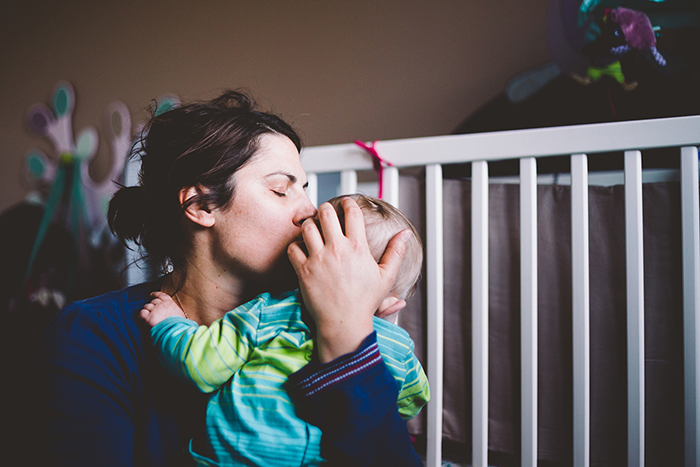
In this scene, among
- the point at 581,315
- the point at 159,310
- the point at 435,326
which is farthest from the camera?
the point at 435,326

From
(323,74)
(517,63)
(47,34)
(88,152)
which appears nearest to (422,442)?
(517,63)

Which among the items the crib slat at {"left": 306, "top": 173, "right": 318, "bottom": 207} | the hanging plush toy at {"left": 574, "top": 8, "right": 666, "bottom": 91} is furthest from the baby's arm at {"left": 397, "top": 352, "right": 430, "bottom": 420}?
the hanging plush toy at {"left": 574, "top": 8, "right": 666, "bottom": 91}

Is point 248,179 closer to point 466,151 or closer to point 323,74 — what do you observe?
point 466,151

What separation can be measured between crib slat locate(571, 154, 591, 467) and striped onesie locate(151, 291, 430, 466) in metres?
0.51

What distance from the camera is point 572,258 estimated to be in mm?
859

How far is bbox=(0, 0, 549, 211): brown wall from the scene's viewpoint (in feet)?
5.14

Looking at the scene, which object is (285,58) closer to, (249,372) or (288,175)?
(288,175)

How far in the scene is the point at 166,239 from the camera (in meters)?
0.92

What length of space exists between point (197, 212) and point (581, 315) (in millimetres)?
733

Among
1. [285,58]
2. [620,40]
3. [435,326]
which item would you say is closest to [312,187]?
[435,326]

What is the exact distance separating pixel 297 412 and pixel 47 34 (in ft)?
8.96

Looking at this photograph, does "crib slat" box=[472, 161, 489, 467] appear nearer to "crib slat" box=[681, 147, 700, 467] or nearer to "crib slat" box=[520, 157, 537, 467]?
"crib slat" box=[520, 157, 537, 467]

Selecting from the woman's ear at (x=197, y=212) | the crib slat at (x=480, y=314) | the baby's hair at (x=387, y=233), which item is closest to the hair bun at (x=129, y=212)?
the woman's ear at (x=197, y=212)

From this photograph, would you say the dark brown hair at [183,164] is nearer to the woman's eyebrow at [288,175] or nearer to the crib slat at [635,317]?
the woman's eyebrow at [288,175]
